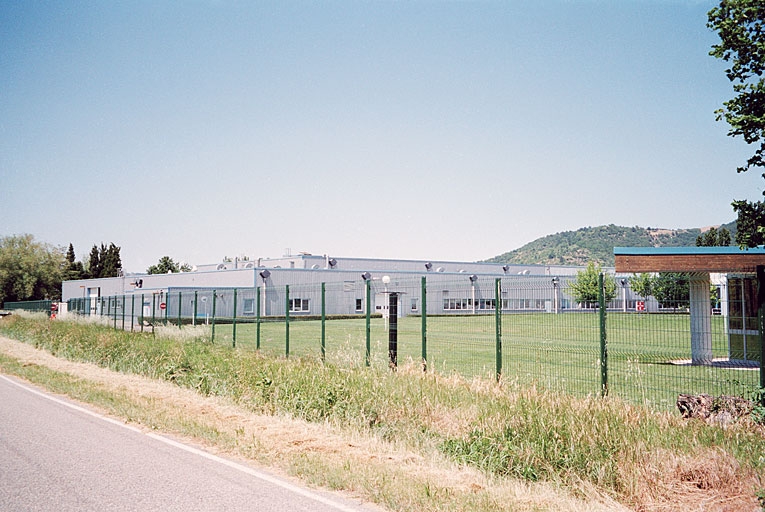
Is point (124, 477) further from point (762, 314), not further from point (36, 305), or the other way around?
point (36, 305)

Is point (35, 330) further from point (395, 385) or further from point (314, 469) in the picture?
point (314, 469)

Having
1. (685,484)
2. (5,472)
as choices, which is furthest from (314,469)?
(685,484)

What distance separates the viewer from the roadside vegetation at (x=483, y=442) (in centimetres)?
670

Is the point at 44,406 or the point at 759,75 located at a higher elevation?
the point at 759,75

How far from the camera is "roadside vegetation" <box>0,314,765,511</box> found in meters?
6.70

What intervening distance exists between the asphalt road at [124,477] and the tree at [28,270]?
3833 inches

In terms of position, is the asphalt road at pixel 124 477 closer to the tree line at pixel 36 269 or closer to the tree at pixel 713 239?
the tree at pixel 713 239

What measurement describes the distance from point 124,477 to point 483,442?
420cm

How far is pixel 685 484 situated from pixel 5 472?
727 cm

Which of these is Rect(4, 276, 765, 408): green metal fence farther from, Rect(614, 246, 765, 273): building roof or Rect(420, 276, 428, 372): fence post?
Rect(614, 246, 765, 273): building roof

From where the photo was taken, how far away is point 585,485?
7.01 meters

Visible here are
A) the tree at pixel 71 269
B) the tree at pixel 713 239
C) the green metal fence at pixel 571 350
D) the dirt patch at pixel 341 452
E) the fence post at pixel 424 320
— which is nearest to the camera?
the dirt patch at pixel 341 452

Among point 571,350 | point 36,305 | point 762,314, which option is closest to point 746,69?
point 762,314

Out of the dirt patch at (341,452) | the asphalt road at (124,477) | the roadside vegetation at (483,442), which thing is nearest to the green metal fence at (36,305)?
the dirt patch at (341,452)
